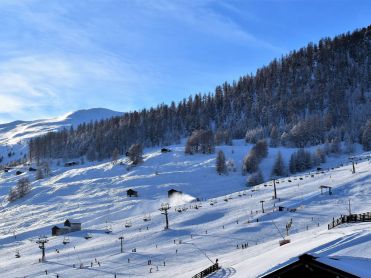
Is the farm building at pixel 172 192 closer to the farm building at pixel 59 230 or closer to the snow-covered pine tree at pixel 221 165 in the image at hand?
the snow-covered pine tree at pixel 221 165

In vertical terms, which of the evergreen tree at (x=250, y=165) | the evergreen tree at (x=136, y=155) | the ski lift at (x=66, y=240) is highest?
the evergreen tree at (x=136, y=155)

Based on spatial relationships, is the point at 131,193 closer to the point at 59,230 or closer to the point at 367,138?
the point at 59,230

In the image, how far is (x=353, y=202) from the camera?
61.4m

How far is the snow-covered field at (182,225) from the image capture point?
122 ft

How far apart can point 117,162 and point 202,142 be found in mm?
28063

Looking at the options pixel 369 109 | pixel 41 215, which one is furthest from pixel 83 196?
pixel 369 109

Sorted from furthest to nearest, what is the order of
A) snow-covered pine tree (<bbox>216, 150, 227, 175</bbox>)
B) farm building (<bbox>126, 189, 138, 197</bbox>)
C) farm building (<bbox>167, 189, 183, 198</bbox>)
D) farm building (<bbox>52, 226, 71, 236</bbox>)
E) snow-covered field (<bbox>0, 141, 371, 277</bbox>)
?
1. snow-covered pine tree (<bbox>216, 150, 227, 175</bbox>)
2. farm building (<bbox>126, 189, 138, 197</bbox>)
3. farm building (<bbox>167, 189, 183, 198</bbox>)
4. farm building (<bbox>52, 226, 71, 236</bbox>)
5. snow-covered field (<bbox>0, 141, 371, 277</bbox>)

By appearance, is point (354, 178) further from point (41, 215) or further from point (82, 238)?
point (41, 215)

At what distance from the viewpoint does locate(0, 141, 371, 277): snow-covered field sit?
1465 inches

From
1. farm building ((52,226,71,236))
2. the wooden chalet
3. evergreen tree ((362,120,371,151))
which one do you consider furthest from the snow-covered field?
evergreen tree ((362,120,371,151))

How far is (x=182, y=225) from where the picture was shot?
63.0 metres

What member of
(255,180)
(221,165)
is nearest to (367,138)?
(221,165)

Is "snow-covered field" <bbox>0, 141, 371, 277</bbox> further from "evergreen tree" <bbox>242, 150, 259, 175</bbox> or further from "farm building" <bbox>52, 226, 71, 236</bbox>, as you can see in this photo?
"farm building" <bbox>52, 226, 71, 236</bbox>

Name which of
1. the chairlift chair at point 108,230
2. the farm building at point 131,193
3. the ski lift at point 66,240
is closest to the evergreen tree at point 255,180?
the farm building at point 131,193
